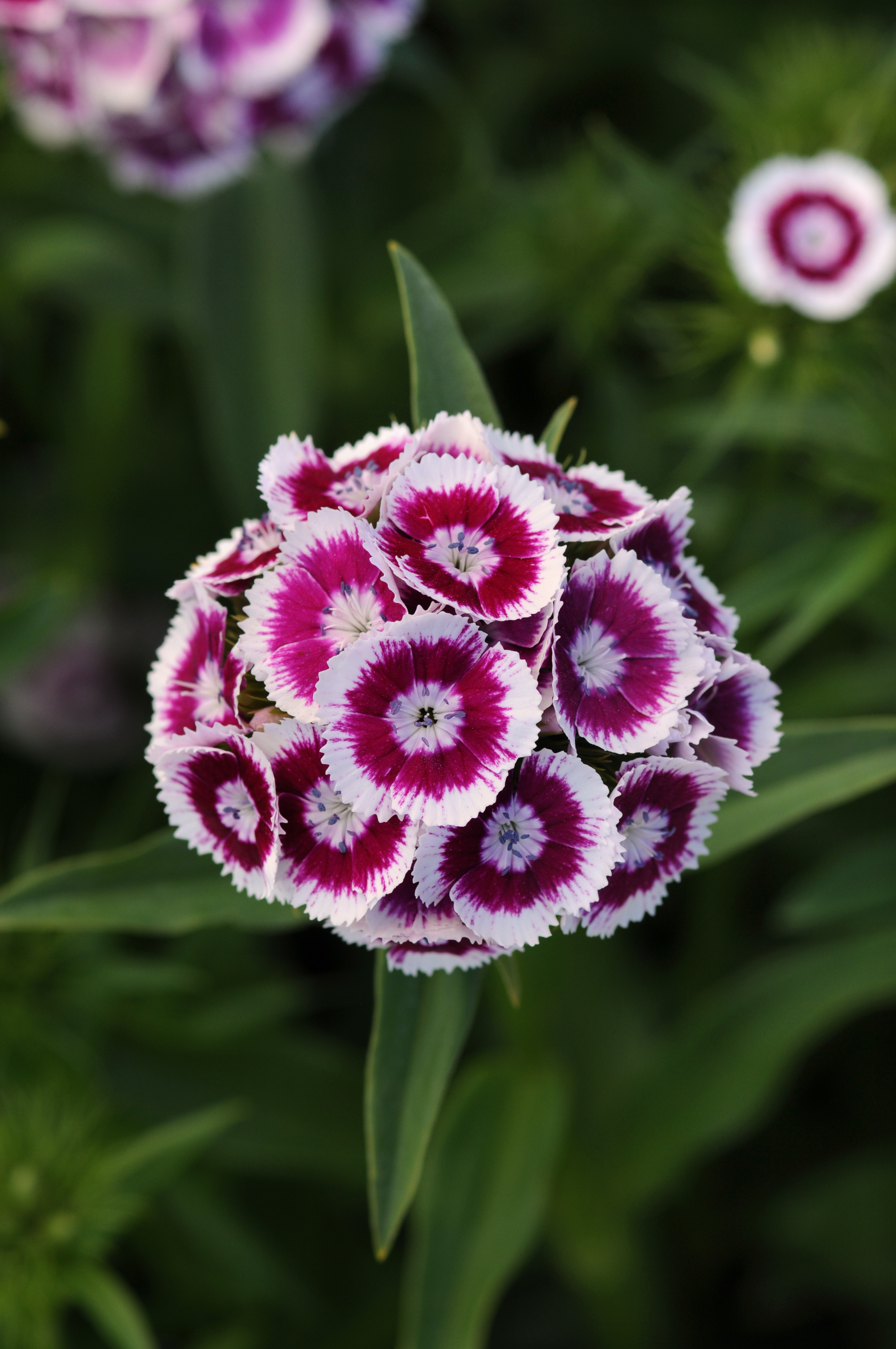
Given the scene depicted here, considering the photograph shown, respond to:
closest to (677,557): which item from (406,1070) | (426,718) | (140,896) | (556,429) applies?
(556,429)

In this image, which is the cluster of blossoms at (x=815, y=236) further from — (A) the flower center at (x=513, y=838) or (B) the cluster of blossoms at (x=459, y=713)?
(A) the flower center at (x=513, y=838)

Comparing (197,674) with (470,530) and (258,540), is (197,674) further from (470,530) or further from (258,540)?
(470,530)

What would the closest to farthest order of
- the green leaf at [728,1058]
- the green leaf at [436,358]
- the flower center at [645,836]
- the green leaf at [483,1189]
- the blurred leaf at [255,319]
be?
the flower center at [645,836] → the green leaf at [436,358] → the green leaf at [483,1189] → the green leaf at [728,1058] → the blurred leaf at [255,319]

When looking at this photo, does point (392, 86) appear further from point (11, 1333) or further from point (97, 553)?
point (11, 1333)

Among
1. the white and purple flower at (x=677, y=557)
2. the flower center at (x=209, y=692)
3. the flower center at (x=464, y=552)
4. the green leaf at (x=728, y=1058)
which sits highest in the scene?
the white and purple flower at (x=677, y=557)

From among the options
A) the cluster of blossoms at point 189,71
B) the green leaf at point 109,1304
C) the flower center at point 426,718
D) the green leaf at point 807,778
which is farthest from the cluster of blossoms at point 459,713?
the cluster of blossoms at point 189,71
